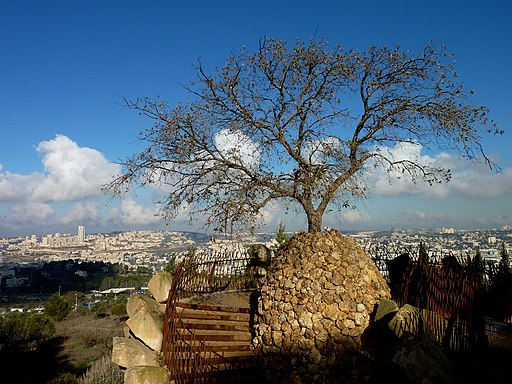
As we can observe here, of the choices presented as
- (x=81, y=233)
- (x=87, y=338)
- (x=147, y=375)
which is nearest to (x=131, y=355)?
(x=147, y=375)

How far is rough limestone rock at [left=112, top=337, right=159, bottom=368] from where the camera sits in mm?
7494

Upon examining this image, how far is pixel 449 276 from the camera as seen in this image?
7152mm

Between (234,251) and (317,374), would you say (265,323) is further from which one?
(234,251)

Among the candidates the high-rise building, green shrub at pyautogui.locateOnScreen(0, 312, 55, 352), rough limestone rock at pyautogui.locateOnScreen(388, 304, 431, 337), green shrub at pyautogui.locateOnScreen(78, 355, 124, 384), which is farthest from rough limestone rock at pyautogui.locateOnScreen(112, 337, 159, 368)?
the high-rise building

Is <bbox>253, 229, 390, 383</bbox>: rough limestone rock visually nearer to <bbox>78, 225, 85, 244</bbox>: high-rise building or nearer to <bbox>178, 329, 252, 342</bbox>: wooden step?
<bbox>178, 329, 252, 342</bbox>: wooden step

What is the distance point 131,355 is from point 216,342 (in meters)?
1.67

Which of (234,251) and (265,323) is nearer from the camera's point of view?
(265,323)

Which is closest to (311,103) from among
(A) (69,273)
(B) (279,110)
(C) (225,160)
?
(B) (279,110)

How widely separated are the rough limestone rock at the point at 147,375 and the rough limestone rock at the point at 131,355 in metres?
0.62

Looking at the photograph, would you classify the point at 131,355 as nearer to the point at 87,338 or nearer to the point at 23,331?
the point at 87,338

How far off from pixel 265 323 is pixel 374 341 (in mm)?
1842

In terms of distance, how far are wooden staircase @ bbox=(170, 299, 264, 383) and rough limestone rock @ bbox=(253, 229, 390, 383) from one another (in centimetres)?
56

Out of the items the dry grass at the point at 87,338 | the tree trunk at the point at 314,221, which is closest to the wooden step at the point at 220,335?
the tree trunk at the point at 314,221

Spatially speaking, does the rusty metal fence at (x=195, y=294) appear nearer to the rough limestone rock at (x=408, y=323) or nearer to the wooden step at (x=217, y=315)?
the wooden step at (x=217, y=315)
